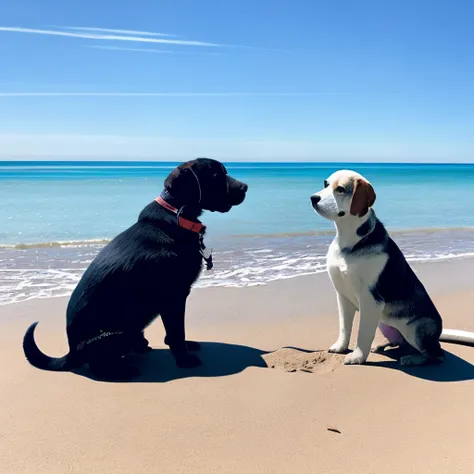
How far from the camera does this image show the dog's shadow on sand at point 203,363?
3.70 m

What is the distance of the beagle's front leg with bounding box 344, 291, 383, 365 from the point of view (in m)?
3.66

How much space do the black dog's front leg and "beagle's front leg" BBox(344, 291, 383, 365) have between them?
3.79ft

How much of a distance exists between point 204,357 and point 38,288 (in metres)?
3.09

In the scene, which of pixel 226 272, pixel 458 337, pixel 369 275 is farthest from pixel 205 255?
pixel 226 272

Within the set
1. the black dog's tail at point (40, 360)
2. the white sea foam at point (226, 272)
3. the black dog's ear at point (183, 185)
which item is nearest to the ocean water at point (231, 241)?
the white sea foam at point (226, 272)

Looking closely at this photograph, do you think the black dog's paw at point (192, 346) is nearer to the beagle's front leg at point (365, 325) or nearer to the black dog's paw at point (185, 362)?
the black dog's paw at point (185, 362)

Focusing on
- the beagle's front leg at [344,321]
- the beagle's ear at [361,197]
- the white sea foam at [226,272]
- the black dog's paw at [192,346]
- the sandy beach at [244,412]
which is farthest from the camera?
the white sea foam at [226,272]

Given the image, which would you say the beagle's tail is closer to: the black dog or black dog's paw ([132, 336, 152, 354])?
the black dog

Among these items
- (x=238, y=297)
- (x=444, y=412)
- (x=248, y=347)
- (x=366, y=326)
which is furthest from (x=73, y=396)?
(x=238, y=297)

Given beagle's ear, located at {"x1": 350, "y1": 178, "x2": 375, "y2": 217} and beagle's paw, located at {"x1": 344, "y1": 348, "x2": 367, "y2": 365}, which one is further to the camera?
beagle's paw, located at {"x1": 344, "y1": 348, "x2": 367, "y2": 365}

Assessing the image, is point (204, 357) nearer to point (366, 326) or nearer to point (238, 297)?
point (366, 326)

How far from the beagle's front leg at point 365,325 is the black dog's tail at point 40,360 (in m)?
1.98

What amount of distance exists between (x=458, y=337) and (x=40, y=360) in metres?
3.28

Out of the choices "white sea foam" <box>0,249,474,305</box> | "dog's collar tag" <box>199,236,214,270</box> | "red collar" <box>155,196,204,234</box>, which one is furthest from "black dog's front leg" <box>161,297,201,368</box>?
"white sea foam" <box>0,249,474,305</box>
